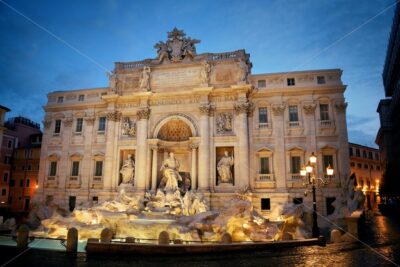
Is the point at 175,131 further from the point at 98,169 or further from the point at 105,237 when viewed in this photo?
the point at 105,237

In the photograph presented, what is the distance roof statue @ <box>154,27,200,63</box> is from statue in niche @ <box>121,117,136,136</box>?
647 centimetres

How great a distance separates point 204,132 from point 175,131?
3870mm

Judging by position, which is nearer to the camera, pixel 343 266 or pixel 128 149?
pixel 343 266

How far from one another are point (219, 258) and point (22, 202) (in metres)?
40.5

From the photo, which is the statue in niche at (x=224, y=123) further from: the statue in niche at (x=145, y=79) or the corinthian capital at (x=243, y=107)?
the statue in niche at (x=145, y=79)

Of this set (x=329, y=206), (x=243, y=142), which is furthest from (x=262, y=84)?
(x=329, y=206)

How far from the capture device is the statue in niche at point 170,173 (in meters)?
26.2

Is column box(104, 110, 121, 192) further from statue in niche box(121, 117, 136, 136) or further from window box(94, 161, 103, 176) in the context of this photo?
window box(94, 161, 103, 176)

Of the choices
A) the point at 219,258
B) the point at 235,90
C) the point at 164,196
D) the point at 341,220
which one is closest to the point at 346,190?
the point at 341,220

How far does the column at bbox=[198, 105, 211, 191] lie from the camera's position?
25.8 meters

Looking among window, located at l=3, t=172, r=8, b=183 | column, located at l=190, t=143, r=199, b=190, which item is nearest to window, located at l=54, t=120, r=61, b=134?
column, located at l=190, t=143, r=199, b=190

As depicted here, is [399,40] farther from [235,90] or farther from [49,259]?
[49,259]

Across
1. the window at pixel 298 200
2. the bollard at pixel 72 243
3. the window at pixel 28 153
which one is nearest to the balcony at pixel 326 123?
the window at pixel 298 200

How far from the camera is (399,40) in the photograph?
106 feet
